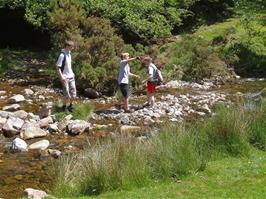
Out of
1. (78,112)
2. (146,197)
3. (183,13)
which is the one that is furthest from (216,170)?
(183,13)

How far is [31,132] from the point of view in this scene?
17359 millimetres

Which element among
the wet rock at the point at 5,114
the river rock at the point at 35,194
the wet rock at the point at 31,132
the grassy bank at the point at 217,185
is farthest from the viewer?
the wet rock at the point at 5,114

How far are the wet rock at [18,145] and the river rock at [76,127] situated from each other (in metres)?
2.01

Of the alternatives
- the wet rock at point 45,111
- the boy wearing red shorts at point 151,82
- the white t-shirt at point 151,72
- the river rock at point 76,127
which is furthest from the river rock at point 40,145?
the white t-shirt at point 151,72

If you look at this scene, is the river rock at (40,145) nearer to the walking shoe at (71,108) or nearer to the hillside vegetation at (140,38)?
the walking shoe at (71,108)

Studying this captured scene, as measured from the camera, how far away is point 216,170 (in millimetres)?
11727

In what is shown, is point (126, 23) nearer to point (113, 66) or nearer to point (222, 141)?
point (113, 66)

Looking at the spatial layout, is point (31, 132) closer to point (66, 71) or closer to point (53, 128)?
point (53, 128)

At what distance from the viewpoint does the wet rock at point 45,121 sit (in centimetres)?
1828

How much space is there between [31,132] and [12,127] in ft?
2.56

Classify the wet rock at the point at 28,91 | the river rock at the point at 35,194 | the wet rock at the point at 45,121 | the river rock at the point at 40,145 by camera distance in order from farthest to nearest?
the wet rock at the point at 28,91, the wet rock at the point at 45,121, the river rock at the point at 40,145, the river rock at the point at 35,194

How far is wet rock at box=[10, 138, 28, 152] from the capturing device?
15750 mm

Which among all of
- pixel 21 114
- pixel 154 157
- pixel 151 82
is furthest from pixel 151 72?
pixel 154 157

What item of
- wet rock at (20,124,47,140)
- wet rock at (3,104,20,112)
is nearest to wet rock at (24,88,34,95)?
wet rock at (3,104,20,112)
